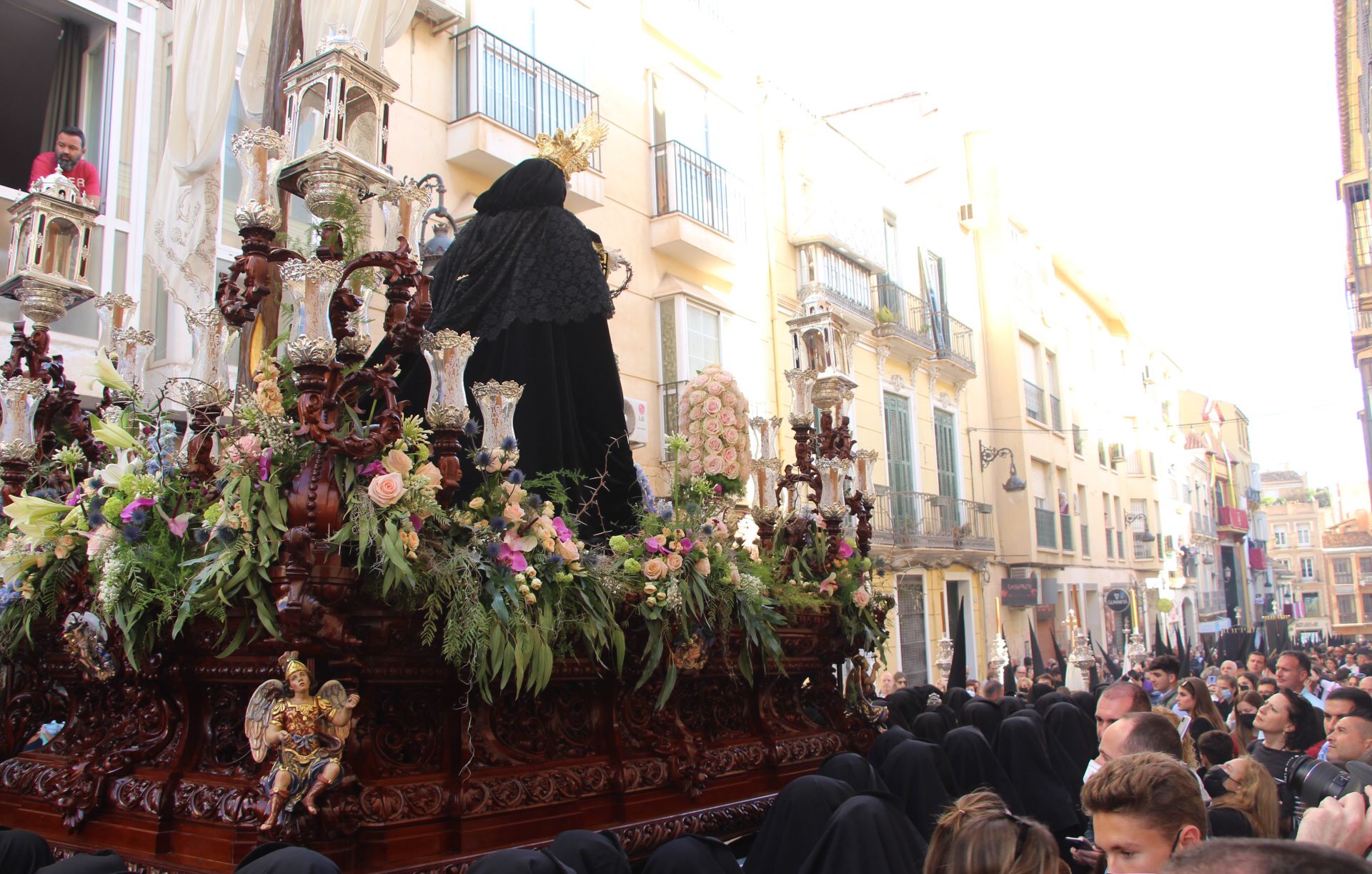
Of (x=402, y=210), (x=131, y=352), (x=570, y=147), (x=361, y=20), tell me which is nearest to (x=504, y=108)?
(x=570, y=147)

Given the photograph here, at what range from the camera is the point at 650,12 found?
42.1 feet

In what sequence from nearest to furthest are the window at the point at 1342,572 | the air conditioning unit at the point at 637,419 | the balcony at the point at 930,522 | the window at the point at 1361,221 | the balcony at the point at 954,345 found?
the air conditioning unit at the point at 637,419, the balcony at the point at 930,522, the balcony at the point at 954,345, the window at the point at 1361,221, the window at the point at 1342,572

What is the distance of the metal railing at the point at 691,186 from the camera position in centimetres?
1248

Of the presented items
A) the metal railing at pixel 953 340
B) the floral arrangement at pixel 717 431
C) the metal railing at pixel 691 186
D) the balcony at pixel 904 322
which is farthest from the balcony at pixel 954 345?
the floral arrangement at pixel 717 431

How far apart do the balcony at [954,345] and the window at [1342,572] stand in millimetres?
63139

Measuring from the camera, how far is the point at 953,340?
21156 millimetres

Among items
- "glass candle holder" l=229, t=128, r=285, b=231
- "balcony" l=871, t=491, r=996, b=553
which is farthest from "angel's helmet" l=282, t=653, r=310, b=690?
"balcony" l=871, t=491, r=996, b=553

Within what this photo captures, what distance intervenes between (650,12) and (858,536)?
29.4 ft

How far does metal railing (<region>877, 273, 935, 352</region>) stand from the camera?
17.4 metres

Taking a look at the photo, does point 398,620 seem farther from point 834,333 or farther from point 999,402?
point 999,402

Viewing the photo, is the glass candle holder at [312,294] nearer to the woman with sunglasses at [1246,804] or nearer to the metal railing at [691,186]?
the woman with sunglasses at [1246,804]

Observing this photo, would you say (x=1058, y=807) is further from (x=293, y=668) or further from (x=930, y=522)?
(x=930, y=522)

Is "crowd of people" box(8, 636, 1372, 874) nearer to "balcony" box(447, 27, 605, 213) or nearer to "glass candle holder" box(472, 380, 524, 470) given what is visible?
"glass candle holder" box(472, 380, 524, 470)

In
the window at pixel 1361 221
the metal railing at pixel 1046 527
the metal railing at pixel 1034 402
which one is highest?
the window at pixel 1361 221
